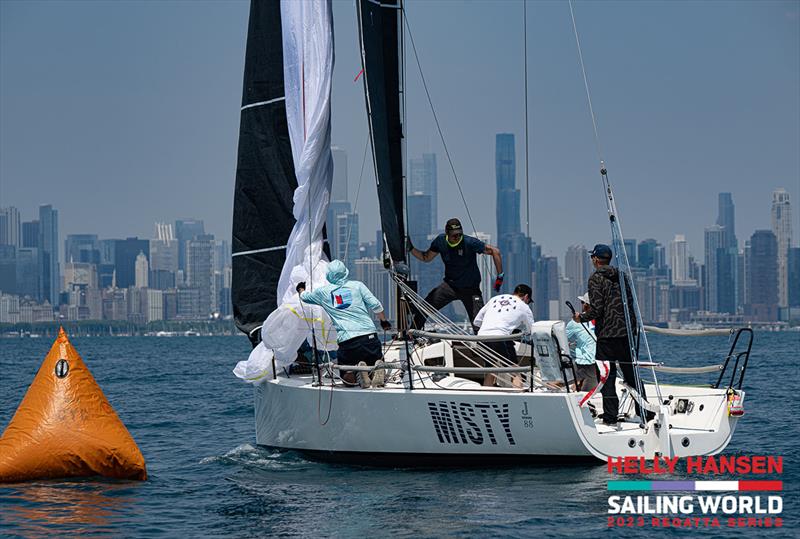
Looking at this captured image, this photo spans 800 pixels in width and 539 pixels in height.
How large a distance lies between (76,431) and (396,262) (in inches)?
151

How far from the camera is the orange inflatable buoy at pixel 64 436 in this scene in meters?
11.0

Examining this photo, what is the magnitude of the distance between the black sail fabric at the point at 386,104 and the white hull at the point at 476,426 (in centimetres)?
208

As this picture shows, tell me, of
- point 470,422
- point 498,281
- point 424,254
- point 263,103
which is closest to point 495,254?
point 498,281

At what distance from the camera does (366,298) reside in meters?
11.8

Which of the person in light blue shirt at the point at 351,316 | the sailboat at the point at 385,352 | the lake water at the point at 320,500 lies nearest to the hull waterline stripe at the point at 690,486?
the lake water at the point at 320,500

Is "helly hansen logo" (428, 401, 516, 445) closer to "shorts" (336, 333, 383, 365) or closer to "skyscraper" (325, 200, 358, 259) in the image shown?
"shorts" (336, 333, 383, 365)

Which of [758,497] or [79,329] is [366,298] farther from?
[79,329]

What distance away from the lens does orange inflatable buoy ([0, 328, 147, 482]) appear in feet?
36.2

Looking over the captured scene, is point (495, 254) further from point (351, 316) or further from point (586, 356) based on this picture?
point (351, 316)

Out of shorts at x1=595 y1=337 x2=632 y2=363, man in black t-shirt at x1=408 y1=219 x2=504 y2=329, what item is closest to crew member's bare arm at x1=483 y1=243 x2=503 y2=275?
man in black t-shirt at x1=408 y1=219 x2=504 y2=329

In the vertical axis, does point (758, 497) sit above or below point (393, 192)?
below

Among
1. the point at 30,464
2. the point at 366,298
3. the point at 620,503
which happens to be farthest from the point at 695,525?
the point at 30,464

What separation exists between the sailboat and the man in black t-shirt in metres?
0.43

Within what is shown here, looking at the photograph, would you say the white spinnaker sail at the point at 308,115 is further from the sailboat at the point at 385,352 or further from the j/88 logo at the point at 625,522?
the j/88 logo at the point at 625,522
